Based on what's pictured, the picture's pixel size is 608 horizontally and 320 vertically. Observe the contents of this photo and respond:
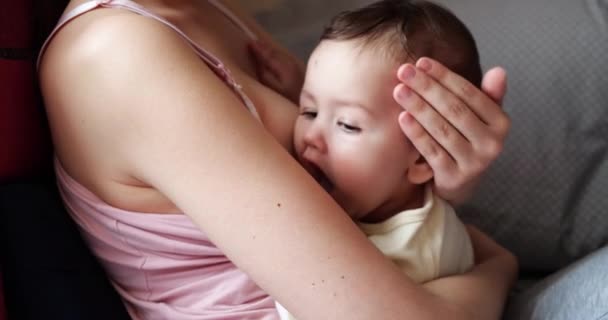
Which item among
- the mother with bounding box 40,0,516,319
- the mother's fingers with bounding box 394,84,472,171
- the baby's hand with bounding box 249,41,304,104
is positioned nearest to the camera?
the mother with bounding box 40,0,516,319

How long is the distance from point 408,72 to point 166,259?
14.2 inches

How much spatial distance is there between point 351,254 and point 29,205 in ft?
1.31

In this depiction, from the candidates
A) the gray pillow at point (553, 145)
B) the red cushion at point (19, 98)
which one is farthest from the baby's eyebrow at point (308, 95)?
the gray pillow at point (553, 145)

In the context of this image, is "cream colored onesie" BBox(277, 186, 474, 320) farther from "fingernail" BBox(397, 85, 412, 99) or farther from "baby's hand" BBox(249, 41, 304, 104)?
"baby's hand" BBox(249, 41, 304, 104)

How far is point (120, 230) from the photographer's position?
2.73 ft

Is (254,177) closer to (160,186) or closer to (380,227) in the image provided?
(160,186)

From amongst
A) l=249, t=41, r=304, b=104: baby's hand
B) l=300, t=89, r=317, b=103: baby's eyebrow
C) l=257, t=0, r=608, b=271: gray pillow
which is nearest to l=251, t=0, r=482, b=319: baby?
l=300, t=89, r=317, b=103: baby's eyebrow

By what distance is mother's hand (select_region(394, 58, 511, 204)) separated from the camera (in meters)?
0.79

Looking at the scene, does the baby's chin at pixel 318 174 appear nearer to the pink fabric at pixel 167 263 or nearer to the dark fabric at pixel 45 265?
the pink fabric at pixel 167 263

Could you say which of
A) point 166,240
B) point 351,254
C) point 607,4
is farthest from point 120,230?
point 607,4

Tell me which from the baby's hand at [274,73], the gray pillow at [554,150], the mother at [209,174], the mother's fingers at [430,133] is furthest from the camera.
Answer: the gray pillow at [554,150]

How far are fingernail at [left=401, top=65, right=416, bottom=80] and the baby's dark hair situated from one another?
0.05m

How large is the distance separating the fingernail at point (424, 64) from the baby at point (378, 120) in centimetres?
5

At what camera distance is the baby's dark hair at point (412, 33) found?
832 millimetres
